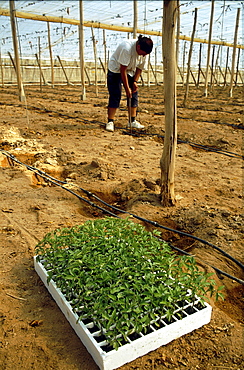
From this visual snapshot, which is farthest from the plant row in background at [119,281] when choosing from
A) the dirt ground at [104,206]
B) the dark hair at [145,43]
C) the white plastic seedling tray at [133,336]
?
the dark hair at [145,43]

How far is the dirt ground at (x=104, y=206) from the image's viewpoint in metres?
1.87

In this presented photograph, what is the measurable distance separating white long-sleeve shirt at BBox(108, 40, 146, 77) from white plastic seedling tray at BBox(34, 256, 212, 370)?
5.04 m

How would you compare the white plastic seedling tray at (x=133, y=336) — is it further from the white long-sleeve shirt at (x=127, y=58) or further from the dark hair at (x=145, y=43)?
the white long-sleeve shirt at (x=127, y=58)

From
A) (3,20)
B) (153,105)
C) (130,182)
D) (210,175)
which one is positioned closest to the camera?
(130,182)

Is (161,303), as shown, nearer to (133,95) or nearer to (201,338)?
(201,338)

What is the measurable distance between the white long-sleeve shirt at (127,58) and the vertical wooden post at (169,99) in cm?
311

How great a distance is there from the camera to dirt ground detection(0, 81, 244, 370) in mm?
1872

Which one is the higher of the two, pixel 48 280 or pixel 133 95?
pixel 133 95

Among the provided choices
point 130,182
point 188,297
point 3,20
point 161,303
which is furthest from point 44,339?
point 3,20

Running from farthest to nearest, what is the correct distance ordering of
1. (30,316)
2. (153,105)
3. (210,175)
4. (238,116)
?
(153,105)
(238,116)
(210,175)
(30,316)

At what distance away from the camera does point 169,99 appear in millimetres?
3330

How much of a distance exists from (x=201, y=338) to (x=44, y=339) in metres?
0.94

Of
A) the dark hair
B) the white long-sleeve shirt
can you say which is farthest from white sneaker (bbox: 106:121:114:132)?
the dark hair

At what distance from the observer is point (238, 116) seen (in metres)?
9.01
